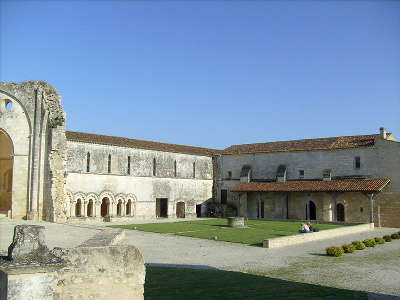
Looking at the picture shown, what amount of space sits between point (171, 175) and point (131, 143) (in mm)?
5582

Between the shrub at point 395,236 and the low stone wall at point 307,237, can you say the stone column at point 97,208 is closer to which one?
the low stone wall at point 307,237

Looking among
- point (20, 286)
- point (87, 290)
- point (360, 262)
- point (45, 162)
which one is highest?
point (45, 162)

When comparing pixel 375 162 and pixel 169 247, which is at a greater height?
pixel 375 162

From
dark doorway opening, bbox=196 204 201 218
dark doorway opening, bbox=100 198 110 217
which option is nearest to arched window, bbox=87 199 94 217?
dark doorway opening, bbox=100 198 110 217

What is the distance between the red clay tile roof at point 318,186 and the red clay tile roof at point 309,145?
11.2 ft

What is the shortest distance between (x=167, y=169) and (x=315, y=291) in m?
32.1

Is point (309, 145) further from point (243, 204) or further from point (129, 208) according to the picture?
point (129, 208)

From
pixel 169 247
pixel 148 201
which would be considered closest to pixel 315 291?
pixel 169 247

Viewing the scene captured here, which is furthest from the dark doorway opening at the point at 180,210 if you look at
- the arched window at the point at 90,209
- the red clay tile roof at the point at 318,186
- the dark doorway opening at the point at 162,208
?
the arched window at the point at 90,209

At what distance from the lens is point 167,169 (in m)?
42.8

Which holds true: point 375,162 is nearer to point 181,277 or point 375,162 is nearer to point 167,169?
point 167,169

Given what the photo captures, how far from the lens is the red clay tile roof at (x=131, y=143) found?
36.3m

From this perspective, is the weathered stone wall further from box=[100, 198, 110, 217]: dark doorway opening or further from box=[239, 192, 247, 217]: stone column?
box=[239, 192, 247, 217]: stone column

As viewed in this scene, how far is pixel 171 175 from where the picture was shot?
4319 centimetres
